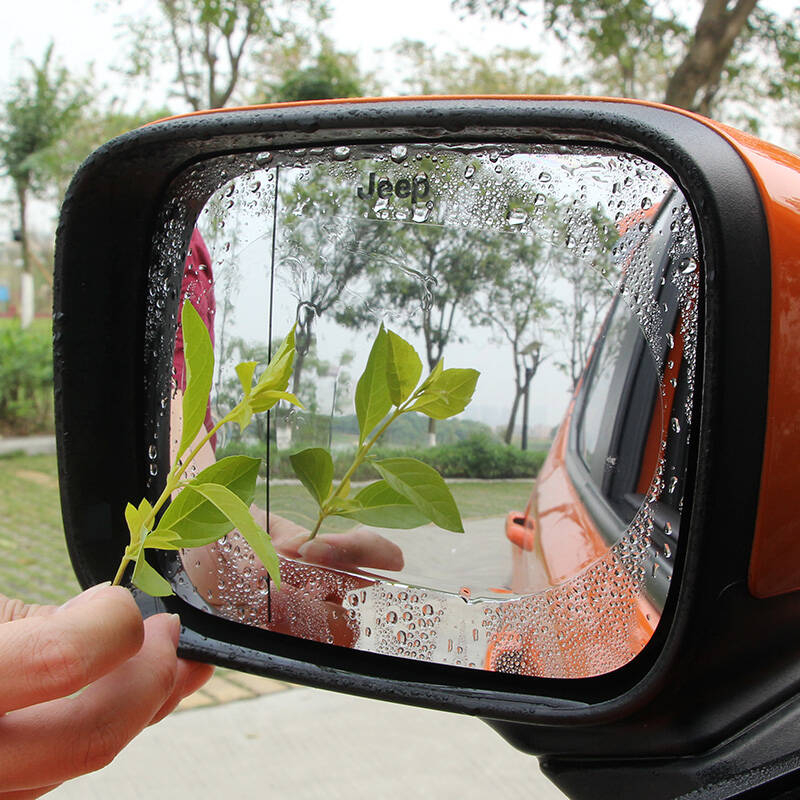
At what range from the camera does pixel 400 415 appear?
102 cm

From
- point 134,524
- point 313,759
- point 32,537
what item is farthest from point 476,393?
point 32,537

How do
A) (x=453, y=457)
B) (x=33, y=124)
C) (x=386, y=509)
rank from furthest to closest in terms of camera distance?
(x=33, y=124), (x=453, y=457), (x=386, y=509)

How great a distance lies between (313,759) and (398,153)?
11.2 ft

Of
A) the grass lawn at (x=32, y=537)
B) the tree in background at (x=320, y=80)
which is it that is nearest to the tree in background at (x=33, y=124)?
the tree in background at (x=320, y=80)

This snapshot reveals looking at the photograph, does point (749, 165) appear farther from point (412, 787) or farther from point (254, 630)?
point (412, 787)

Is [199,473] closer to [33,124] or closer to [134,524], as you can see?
[134,524]

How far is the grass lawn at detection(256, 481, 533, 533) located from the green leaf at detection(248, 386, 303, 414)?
23cm

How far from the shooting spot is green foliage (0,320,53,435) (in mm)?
11016

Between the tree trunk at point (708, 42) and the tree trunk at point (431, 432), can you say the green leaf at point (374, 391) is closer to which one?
the tree trunk at point (431, 432)

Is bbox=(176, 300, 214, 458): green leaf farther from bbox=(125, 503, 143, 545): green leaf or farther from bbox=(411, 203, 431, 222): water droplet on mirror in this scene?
bbox=(411, 203, 431, 222): water droplet on mirror

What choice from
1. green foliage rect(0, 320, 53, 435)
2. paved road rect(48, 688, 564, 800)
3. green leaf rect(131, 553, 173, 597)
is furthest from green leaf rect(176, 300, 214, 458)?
green foliage rect(0, 320, 53, 435)

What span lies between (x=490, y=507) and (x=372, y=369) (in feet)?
0.96

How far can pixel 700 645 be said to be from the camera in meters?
0.90

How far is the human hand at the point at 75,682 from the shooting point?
802mm
